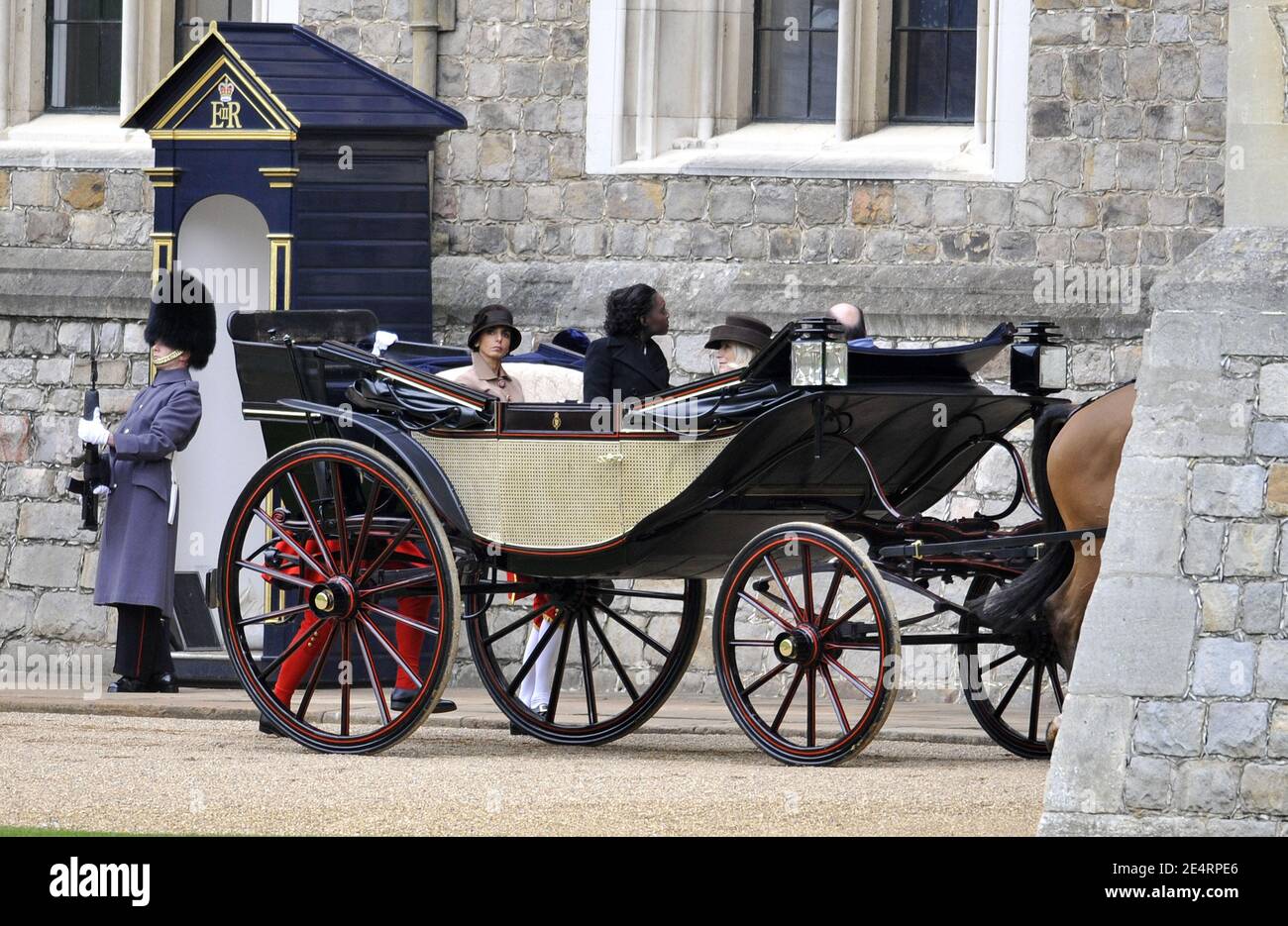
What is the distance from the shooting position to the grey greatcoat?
9531mm

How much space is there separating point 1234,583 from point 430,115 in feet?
17.0

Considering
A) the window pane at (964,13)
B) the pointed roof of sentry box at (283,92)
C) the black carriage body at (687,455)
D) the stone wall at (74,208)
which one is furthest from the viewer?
the stone wall at (74,208)

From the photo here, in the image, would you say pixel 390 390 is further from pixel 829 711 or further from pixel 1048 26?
pixel 1048 26

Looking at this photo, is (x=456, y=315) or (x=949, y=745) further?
(x=456, y=315)

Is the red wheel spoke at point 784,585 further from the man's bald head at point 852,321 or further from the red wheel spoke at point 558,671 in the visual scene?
the man's bald head at point 852,321

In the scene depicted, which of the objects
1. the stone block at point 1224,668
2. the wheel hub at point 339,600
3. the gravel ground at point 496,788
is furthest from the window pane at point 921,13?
the stone block at point 1224,668

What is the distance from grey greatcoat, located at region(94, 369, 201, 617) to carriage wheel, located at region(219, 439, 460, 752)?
1.26 meters

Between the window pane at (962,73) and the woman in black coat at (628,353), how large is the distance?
4198mm

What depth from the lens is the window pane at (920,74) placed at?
11875 mm

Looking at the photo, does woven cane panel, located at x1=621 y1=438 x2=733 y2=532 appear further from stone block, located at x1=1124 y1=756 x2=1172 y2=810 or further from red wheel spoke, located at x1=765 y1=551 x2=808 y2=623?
stone block, located at x1=1124 y1=756 x2=1172 y2=810

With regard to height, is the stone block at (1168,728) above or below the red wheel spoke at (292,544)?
below

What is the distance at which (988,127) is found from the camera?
11367mm

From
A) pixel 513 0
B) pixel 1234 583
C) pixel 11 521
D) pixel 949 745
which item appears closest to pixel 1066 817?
pixel 1234 583

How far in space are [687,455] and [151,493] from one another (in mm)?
2958
